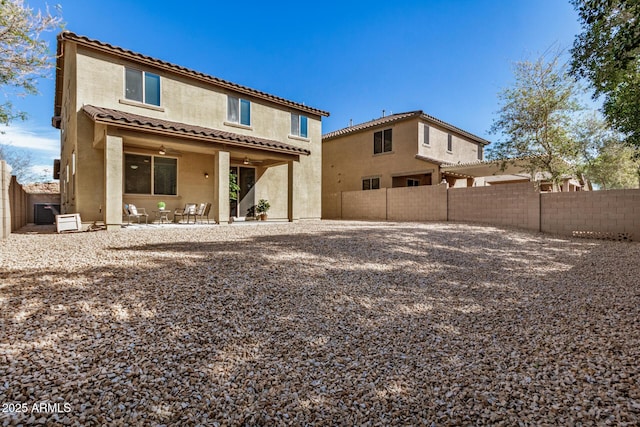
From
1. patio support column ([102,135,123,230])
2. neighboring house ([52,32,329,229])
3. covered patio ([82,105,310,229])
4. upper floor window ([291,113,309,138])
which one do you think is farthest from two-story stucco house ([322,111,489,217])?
patio support column ([102,135,123,230])

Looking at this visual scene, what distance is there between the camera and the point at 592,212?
416 inches

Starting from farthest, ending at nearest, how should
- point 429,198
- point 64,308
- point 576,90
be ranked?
point 429,198 < point 576,90 < point 64,308

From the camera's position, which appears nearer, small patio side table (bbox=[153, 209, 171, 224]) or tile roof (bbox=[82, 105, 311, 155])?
tile roof (bbox=[82, 105, 311, 155])

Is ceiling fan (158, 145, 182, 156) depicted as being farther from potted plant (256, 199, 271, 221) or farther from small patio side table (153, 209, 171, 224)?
potted plant (256, 199, 271, 221)

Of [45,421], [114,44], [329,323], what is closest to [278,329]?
[329,323]

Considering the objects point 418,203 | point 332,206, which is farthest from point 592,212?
point 332,206

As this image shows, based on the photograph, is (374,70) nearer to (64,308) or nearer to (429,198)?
(429,198)

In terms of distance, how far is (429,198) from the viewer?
1588 cm

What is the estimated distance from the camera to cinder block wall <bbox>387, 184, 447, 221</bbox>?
50.6ft

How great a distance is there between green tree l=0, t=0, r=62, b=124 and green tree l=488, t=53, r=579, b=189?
658 inches

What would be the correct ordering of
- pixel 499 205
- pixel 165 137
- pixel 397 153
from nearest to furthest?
pixel 165 137 < pixel 499 205 < pixel 397 153

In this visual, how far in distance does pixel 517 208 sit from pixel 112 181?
48.0 ft

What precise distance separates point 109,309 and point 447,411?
3.40 meters

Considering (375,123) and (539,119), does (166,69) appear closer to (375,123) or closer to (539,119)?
(375,123)
